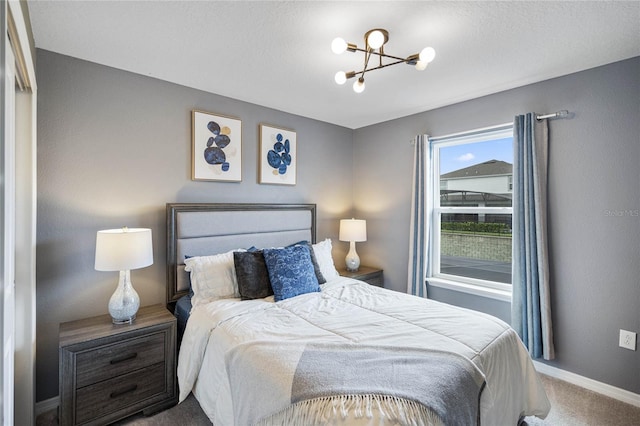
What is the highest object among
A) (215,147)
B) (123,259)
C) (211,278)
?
(215,147)

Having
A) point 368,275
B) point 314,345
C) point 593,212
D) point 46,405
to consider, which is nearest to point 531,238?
point 593,212

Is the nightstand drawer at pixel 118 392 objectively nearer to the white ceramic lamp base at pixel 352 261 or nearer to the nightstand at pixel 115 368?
the nightstand at pixel 115 368

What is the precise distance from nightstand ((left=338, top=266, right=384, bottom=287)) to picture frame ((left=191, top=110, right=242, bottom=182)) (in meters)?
1.64

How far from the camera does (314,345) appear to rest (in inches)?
63.3

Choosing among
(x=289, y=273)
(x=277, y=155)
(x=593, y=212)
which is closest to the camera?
(x=593, y=212)

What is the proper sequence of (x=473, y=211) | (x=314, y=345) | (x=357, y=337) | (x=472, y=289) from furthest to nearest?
(x=473, y=211) → (x=472, y=289) → (x=357, y=337) → (x=314, y=345)

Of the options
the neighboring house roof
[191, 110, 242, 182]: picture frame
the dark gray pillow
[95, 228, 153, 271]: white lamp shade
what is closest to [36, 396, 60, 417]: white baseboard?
[95, 228, 153, 271]: white lamp shade

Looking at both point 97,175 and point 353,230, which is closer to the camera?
point 97,175

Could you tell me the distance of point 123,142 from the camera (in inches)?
94.6

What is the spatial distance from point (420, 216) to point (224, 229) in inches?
80.0

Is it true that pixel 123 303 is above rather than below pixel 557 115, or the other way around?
below

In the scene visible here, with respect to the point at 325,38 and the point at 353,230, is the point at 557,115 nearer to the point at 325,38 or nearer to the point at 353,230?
the point at 325,38

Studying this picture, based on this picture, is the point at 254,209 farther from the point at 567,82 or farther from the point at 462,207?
the point at 567,82

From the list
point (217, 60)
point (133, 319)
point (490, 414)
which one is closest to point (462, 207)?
point (490, 414)
